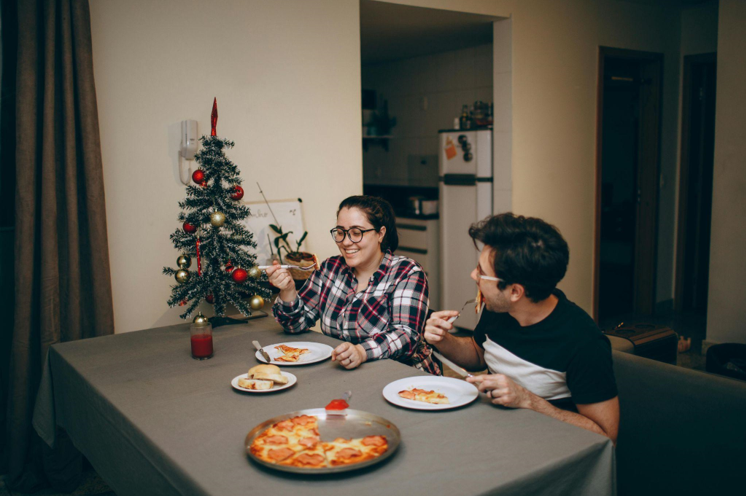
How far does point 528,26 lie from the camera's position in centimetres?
432

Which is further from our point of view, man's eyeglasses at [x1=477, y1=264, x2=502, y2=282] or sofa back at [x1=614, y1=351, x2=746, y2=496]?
man's eyeglasses at [x1=477, y1=264, x2=502, y2=282]

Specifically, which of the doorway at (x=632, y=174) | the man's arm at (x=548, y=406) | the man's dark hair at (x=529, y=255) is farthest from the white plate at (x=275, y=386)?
the doorway at (x=632, y=174)

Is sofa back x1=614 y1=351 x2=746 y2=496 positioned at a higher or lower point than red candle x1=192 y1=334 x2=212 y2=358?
lower

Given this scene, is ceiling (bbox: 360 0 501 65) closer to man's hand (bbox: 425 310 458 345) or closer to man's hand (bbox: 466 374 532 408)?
man's hand (bbox: 425 310 458 345)

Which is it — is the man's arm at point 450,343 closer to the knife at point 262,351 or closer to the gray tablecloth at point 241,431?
the gray tablecloth at point 241,431

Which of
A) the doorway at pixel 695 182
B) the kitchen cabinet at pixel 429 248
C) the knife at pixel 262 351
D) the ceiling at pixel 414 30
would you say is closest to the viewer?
the knife at pixel 262 351

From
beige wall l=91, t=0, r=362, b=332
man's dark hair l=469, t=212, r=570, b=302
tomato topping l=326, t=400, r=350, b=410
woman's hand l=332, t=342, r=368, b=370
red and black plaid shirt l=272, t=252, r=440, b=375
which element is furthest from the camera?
beige wall l=91, t=0, r=362, b=332

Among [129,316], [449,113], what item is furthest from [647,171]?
[129,316]

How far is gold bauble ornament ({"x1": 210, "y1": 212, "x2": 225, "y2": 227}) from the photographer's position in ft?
8.14

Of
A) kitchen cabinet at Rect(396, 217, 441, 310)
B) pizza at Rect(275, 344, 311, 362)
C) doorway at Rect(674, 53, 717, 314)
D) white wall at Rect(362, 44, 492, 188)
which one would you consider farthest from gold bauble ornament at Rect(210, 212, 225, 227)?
doorway at Rect(674, 53, 717, 314)

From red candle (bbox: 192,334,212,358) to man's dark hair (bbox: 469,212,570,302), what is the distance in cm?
97

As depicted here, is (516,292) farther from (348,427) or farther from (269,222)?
(269,222)

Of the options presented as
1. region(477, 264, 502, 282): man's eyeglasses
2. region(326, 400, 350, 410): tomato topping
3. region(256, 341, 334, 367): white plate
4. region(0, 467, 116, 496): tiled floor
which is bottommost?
region(0, 467, 116, 496): tiled floor

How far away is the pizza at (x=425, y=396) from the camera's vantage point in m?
1.55
